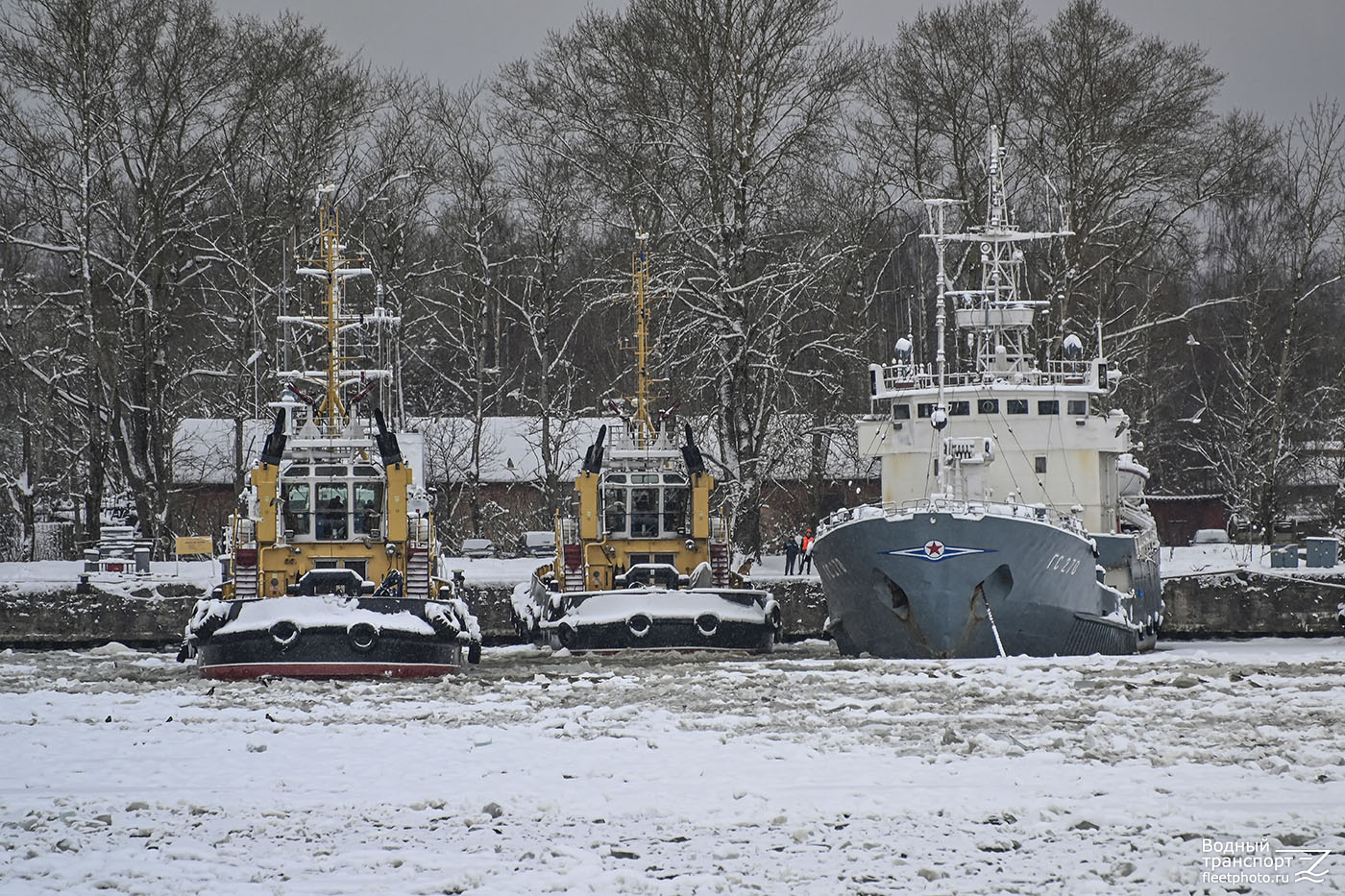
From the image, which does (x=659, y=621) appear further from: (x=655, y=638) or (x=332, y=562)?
(x=332, y=562)

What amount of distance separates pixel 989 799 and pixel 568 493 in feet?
149

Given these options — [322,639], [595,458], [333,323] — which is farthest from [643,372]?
[322,639]

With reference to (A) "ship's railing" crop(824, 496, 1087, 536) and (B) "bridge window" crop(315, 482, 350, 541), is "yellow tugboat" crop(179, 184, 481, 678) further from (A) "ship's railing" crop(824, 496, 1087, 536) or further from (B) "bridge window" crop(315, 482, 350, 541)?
(A) "ship's railing" crop(824, 496, 1087, 536)

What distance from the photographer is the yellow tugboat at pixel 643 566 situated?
31000 mm

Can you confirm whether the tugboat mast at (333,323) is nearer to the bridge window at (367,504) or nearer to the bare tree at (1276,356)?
the bridge window at (367,504)

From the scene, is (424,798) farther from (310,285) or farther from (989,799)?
(310,285)

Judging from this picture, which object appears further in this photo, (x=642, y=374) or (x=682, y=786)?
(x=642, y=374)

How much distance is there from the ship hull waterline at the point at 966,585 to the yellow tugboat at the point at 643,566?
2233 mm

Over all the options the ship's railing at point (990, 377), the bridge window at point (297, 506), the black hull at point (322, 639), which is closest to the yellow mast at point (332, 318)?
the bridge window at point (297, 506)

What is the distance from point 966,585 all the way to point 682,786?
14432mm

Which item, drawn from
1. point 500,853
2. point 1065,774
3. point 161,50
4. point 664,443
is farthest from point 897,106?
point 500,853

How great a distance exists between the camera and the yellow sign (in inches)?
1586

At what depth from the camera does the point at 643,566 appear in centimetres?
3294

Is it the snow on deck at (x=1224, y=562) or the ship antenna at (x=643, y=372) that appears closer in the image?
the ship antenna at (x=643, y=372)
